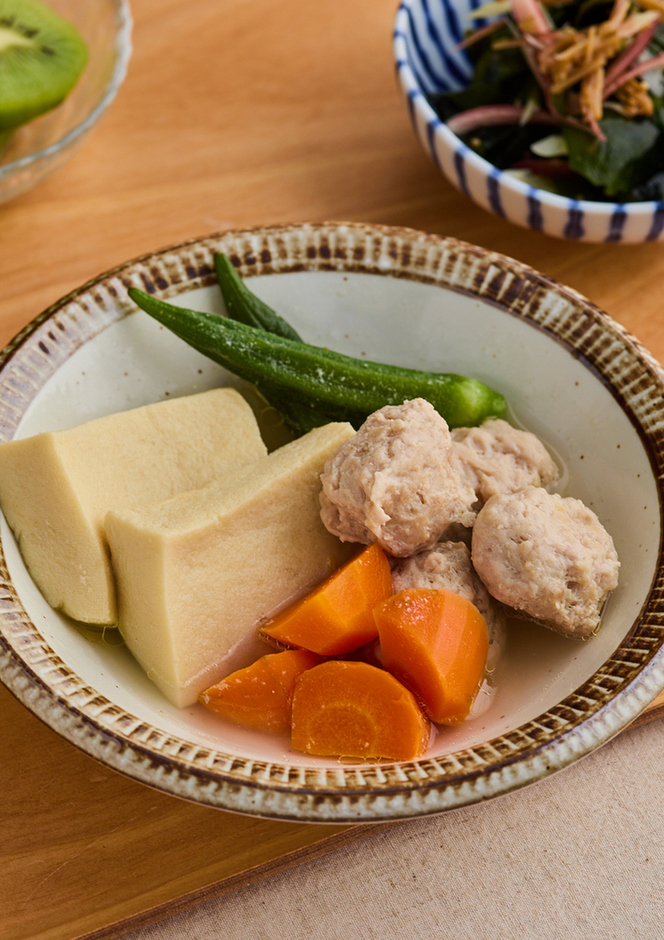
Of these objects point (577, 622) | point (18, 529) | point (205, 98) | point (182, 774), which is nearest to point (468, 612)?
point (577, 622)

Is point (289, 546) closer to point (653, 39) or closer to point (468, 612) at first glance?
point (468, 612)

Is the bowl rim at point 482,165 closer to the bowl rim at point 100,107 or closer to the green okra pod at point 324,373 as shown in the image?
the green okra pod at point 324,373

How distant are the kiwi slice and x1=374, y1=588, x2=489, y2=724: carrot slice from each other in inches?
70.7

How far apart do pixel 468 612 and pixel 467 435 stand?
45cm

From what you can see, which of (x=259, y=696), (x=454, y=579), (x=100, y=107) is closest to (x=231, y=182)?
(x=100, y=107)

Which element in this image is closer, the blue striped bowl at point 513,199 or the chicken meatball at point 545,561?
the chicken meatball at point 545,561

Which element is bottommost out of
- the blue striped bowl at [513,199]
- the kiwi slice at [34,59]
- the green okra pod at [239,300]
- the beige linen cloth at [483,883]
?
the beige linen cloth at [483,883]

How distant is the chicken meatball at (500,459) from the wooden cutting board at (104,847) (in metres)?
0.74

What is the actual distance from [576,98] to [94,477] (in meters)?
1.78

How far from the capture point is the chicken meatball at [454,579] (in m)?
1.64

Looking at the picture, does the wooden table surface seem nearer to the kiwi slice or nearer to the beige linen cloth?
the beige linen cloth

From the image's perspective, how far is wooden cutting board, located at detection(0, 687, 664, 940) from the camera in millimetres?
1442

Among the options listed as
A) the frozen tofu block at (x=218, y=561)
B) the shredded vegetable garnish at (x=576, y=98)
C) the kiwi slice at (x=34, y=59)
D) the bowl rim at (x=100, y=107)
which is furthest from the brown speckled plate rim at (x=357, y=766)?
the kiwi slice at (x=34, y=59)

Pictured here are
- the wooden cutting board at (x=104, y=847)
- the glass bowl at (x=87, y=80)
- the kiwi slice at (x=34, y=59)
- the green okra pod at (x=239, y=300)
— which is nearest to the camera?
the wooden cutting board at (x=104, y=847)
